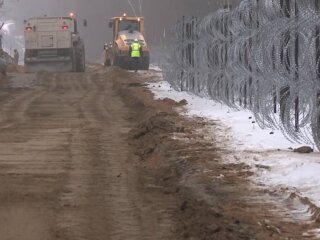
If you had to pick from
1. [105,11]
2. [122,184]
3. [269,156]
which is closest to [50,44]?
[269,156]

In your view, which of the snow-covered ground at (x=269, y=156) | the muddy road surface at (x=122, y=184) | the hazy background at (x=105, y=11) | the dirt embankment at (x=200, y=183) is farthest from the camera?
the hazy background at (x=105, y=11)

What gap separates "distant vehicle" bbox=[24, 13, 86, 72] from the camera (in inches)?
1383

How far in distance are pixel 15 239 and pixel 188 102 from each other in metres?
12.1

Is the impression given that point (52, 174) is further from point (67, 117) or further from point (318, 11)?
point (67, 117)

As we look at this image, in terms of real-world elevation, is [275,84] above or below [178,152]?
above

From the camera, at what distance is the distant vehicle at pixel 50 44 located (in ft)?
115

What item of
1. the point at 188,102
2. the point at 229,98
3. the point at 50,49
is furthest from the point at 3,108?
the point at 50,49

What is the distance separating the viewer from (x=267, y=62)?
10516 millimetres

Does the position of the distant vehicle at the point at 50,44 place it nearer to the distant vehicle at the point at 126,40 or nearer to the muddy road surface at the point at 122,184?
the distant vehicle at the point at 126,40

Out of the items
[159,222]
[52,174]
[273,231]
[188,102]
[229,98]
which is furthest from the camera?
[188,102]

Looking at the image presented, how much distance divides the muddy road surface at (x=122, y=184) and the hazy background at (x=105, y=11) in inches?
1178

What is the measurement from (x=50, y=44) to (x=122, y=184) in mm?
27609

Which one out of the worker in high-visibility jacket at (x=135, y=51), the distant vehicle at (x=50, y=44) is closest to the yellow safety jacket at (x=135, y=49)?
the worker in high-visibility jacket at (x=135, y=51)

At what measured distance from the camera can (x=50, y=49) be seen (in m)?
35.4
